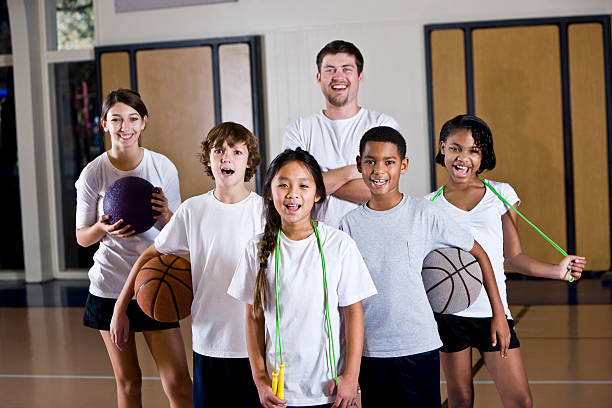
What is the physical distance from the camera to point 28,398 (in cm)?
388

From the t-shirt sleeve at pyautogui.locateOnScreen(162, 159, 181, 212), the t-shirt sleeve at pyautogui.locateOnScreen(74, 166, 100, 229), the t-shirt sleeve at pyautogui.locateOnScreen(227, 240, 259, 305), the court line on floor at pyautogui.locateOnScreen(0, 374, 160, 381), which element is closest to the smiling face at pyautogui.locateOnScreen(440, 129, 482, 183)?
the t-shirt sleeve at pyautogui.locateOnScreen(227, 240, 259, 305)

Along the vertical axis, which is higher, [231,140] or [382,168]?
[231,140]

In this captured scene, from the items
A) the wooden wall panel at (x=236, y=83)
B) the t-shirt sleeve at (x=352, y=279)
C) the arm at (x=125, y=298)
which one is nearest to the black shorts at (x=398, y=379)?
the t-shirt sleeve at (x=352, y=279)

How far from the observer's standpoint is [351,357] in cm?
204

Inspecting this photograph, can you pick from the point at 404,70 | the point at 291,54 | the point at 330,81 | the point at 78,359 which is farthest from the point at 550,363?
the point at 291,54

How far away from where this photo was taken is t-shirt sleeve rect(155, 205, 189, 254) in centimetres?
244

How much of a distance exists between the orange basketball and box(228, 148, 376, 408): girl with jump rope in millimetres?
385

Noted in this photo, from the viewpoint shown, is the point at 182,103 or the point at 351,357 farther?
the point at 182,103

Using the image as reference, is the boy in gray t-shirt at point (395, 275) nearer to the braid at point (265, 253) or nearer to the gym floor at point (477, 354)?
the braid at point (265, 253)

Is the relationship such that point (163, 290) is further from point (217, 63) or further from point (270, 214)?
point (217, 63)

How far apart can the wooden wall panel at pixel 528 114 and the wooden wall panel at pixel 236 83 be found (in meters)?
2.31

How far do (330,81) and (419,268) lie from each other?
103 centimetres

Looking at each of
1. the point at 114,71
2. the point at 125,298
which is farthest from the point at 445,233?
the point at 114,71

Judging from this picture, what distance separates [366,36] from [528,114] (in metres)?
1.76
